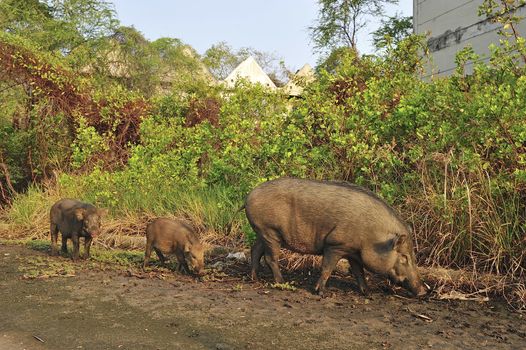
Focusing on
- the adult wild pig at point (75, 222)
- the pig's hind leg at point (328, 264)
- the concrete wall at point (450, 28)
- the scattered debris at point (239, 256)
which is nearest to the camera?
the pig's hind leg at point (328, 264)

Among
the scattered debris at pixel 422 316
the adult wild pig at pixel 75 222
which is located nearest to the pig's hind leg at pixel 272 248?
the scattered debris at pixel 422 316

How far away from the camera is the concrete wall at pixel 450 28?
1029 centimetres

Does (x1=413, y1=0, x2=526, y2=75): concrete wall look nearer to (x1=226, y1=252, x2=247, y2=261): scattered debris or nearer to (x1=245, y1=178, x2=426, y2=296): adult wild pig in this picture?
(x1=226, y1=252, x2=247, y2=261): scattered debris

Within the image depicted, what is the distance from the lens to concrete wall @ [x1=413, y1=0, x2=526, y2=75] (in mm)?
10288

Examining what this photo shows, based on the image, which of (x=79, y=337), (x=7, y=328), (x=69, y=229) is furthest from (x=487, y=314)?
(x=69, y=229)

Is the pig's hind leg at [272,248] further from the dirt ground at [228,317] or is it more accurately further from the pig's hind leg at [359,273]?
the pig's hind leg at [359,273]

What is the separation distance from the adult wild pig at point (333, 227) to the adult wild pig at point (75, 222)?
2.21 meters

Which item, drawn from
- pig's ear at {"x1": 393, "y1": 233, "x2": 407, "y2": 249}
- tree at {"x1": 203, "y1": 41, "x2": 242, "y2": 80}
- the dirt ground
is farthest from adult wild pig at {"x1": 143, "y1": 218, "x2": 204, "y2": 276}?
tree at {"x1": 203, "y1": 41, "x2": 242, "y2": 80}

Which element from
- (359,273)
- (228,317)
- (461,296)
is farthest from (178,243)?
(461,296)

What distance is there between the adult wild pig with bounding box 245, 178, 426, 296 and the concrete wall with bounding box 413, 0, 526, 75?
20.3ft

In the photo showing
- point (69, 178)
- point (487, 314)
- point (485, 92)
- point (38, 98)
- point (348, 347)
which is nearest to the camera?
point (348, 347)

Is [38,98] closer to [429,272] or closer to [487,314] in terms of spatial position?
[429,272]

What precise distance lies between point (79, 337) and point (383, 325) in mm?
2316

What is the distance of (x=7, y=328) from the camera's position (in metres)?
3.80
